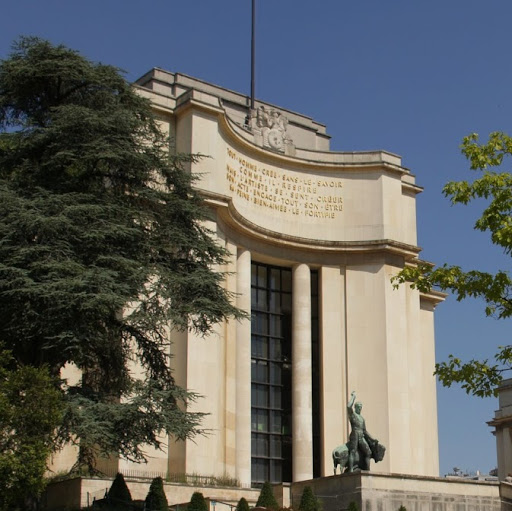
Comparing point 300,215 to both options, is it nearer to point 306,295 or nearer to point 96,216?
point 306,295

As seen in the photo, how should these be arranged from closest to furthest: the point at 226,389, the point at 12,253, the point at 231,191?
the point at 12,253
the point at 226,389
the point at 231,191

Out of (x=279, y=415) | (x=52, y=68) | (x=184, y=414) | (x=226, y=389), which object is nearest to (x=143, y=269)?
(x=184, y=414)

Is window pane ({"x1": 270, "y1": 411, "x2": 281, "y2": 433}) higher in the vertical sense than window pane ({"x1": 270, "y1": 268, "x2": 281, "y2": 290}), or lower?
lower

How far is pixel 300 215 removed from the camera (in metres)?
49.1

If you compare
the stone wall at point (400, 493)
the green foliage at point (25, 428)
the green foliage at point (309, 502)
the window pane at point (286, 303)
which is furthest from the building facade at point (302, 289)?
the green foliage at point (25, 428)

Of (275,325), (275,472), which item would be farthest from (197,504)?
(275,325)

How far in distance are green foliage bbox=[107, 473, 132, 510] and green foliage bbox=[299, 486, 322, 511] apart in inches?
214

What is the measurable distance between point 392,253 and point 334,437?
870 centimetres

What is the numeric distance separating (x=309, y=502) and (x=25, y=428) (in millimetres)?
11147

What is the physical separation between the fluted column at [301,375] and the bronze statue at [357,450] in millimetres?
10029

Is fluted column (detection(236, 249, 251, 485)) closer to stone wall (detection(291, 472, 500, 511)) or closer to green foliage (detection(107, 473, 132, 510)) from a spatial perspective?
stone wall (detection(291, 472, 500, 511))

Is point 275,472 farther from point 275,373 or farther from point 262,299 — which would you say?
point 262,299

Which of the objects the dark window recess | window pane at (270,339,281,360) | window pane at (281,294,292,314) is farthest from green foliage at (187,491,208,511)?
window pane at (281,294,292,314)

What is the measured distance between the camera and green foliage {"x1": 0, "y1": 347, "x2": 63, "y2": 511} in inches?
936
